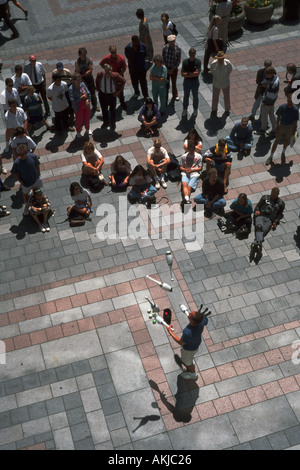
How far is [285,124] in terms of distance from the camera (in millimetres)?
13867

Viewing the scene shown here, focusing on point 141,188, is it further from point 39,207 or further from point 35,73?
point 35,73

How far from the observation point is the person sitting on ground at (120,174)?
13.7 meters

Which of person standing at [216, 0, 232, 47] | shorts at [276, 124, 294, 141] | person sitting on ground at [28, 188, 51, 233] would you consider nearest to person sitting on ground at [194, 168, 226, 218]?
shorts at [276, 124, 294, 141]

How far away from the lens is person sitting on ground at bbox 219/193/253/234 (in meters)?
12.4

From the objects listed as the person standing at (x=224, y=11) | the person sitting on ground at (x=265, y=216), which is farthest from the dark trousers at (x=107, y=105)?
the person sitting on ground at (x=265, y=216)

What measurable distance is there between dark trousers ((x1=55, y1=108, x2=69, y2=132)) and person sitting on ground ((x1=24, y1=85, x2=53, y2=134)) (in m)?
0.29

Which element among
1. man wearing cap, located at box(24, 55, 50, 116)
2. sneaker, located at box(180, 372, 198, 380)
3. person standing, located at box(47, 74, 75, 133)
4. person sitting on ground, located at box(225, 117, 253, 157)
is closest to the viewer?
sneaker, located at box(180, 372, 198, 380)

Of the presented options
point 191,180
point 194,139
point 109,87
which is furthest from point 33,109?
point 191,180

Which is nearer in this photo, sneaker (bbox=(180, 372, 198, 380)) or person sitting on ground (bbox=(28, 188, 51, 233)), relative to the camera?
sneaker (bbox=(180, 372, 198, 380))

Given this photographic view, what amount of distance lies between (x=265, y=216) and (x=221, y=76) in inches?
188

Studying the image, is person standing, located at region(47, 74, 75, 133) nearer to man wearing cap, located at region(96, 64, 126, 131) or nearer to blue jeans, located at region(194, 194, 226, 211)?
man wearing cap, located at region(96, 64, 126, 131)

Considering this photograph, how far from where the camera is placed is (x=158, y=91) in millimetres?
15781

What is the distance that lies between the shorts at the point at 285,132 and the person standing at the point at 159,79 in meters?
3.48
